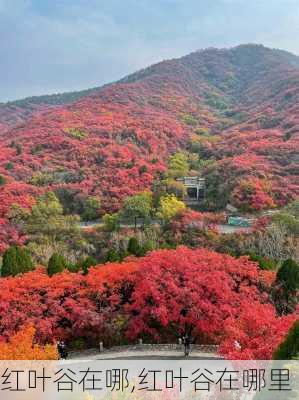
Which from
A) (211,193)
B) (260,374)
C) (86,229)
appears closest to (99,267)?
(260,374)

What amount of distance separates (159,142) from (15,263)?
40.6m

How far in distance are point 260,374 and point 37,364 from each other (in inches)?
253

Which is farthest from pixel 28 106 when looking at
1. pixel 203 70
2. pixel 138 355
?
pixel 138 355

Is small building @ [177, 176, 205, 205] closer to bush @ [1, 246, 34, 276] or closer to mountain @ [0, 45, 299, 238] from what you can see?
mountain @ [0, 45, 299, 238]

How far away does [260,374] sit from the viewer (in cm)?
1223

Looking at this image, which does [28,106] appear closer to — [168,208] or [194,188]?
[194,188]

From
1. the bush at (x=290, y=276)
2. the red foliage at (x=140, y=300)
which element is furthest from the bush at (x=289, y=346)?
the bush at (x=290, y=276)

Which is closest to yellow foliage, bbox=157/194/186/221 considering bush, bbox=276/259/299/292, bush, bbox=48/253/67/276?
bush, bbox=48/253/67/276

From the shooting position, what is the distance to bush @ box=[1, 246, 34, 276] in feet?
81.3

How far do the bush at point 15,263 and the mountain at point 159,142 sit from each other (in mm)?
13492

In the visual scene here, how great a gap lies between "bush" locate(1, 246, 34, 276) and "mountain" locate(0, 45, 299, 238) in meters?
13.5

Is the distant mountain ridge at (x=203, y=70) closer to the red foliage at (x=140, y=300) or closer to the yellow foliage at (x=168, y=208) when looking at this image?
the yellow foliage at (x=168, y=208)

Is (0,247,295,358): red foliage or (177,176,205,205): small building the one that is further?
(177,176,205,205): small building

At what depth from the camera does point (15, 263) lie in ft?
81.9
